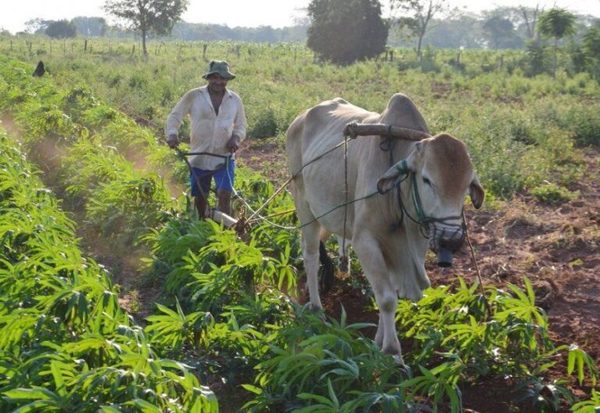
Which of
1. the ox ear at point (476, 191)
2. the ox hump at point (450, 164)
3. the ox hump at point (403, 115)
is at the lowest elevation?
the ox ear at point (476, 191)

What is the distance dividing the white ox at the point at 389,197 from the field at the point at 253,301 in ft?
0.80

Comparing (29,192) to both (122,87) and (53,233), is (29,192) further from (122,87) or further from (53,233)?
(122,87)

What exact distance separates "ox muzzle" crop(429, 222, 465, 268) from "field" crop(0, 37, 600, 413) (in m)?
0.42

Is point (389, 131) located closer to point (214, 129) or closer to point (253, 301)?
point (253, 301)

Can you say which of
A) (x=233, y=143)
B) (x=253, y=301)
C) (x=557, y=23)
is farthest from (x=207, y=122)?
(x=557, y=23)

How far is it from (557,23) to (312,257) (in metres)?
22.8

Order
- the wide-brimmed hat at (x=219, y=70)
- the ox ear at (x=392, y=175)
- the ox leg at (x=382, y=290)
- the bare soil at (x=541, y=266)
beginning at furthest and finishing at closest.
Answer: the wide-brimmed hat at (x=219, y=70), the bare soil at (x=541, y=266), the ox leg at (x=382, y=290), the ox ear at (x=392, y=175)

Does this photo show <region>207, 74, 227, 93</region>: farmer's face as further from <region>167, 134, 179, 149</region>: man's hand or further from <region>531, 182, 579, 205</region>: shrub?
<region>531, 182, 579, 205</region>: shrub

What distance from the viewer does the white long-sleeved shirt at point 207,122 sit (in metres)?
6.62

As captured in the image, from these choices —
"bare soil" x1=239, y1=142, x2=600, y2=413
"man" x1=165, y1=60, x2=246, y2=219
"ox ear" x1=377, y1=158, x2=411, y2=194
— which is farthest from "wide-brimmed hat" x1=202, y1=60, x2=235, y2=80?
"ox ear" x1=377, y1=158, x2=411, y2=194

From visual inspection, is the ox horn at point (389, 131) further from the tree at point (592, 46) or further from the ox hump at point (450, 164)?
the tree at point (592, 46)

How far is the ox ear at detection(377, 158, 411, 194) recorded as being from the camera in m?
4.06

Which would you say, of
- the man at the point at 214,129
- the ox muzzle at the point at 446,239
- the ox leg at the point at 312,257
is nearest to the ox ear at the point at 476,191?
the ox muzzle at the point at 446,239

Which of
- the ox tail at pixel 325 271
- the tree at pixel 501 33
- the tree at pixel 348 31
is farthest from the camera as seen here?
the tree at pixel 501 33
